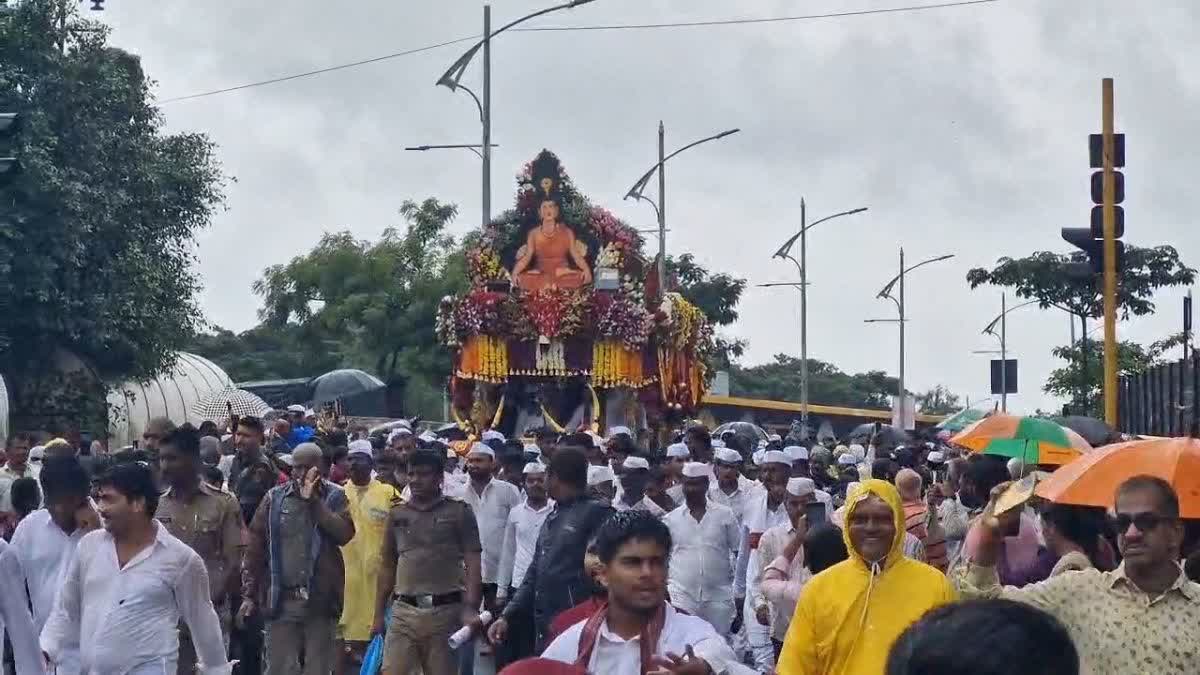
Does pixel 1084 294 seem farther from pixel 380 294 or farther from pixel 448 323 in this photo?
pixel 380 294

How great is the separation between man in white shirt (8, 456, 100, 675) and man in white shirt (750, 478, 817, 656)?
11.7 feet

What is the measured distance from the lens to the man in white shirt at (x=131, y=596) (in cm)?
910

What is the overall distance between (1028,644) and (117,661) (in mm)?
6591

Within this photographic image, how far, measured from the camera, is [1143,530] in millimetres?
6422

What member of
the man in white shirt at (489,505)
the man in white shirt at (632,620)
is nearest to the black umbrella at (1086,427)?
the man in white shirt at (489,505)

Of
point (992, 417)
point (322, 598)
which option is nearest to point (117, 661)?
point (322, 598)

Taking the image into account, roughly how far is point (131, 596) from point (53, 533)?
1717mm

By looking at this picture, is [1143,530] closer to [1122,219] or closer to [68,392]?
[1122,219]

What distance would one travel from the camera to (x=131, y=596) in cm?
911

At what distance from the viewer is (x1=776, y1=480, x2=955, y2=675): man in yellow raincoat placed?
7.45 metres

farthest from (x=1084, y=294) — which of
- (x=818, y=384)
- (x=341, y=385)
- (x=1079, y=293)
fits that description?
(x=818, y=384)

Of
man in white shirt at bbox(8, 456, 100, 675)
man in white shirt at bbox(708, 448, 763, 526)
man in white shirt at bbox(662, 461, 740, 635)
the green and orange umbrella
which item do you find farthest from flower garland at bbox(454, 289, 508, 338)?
man in white shirt at bbox(8, 456, 100, 675)

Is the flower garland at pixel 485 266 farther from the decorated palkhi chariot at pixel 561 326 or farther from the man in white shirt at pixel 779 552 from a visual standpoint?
the man in white shirt at pixel 779 552

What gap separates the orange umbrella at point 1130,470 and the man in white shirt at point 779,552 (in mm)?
2274
